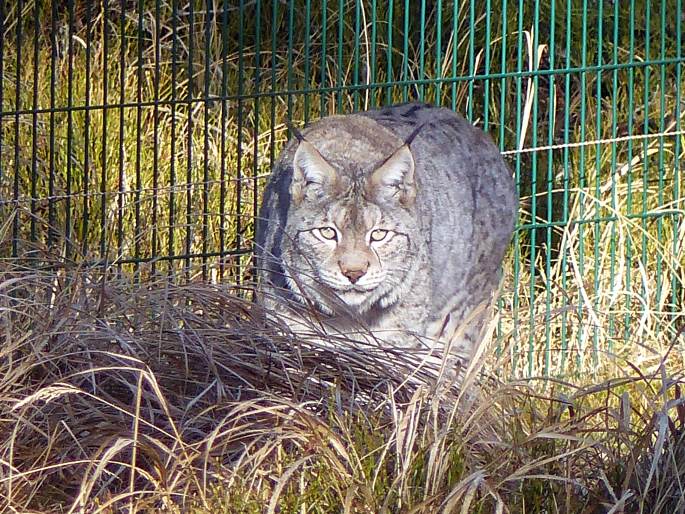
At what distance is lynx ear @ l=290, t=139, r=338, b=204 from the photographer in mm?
5000

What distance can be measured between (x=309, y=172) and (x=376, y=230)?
332 millimetres

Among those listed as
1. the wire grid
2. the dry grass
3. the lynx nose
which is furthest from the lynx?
the dry grass

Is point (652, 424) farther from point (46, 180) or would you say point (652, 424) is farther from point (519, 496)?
point (46, 180)

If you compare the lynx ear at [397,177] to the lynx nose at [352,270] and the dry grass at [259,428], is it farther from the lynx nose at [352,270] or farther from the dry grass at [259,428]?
the dry grass at [259,428]

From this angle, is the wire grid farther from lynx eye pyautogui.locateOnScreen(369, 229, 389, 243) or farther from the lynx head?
lynx eye pyautogui.locateOnScreen(369, 229, 389, 243)

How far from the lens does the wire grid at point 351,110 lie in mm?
6320

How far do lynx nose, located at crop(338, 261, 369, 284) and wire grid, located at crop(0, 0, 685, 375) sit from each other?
89 cm

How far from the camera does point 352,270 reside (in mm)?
4988

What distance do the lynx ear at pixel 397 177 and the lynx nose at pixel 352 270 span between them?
33 cm

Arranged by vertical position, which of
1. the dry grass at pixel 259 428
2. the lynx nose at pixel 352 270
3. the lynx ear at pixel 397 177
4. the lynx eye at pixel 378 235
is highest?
the lynx ear at pixel 397 177

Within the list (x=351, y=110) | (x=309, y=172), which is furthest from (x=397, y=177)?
(x=351, y=110)

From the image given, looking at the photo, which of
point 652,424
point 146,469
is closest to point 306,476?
point 146,469

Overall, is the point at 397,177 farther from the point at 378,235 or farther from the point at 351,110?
the point at 351,110

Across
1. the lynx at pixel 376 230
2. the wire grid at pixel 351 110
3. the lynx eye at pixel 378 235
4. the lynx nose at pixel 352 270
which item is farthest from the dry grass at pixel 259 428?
the wire grid at pixel 351 110
